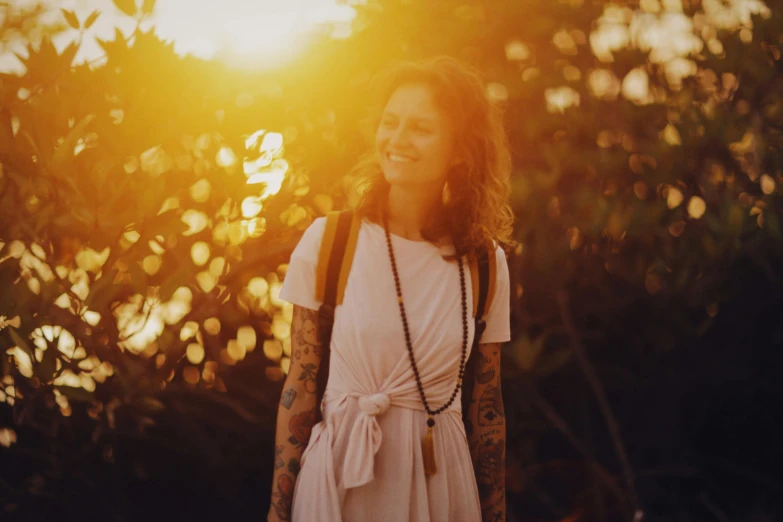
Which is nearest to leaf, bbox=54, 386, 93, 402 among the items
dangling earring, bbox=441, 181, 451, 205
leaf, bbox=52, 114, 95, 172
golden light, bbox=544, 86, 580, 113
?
leaf, bbox=52, 114, 95, 172

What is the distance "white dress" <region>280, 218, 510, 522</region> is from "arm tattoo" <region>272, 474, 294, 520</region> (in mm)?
31

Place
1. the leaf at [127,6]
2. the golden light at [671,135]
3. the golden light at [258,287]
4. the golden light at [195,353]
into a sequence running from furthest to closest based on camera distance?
the golden light at [671,135], the golden light at [258,287], the golden light at [195,353], the leaf at [127,6]

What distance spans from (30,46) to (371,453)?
5.43 feet

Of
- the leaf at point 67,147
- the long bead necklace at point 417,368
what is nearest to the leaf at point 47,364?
the leaf at point 67,147

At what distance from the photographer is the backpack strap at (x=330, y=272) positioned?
7.36 feet

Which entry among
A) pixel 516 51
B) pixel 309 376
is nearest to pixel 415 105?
pixel 309 376

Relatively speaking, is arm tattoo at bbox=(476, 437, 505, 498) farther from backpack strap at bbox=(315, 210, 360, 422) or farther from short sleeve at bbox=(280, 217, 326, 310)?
short sleeve at bbox=(280, 217, 326, 310)

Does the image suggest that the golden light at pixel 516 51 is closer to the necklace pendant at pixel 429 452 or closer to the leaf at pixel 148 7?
the leaf at pixel 148 7

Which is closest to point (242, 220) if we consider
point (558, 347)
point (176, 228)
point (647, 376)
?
point (176, 228)

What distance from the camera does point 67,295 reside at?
2787 mm

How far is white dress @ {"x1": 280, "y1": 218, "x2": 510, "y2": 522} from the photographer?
84.9 inches

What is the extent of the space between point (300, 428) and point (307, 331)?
0.87ft

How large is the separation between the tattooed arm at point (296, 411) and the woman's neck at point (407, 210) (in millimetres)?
363

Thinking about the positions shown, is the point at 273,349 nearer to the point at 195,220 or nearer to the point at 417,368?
the point at 195,220
